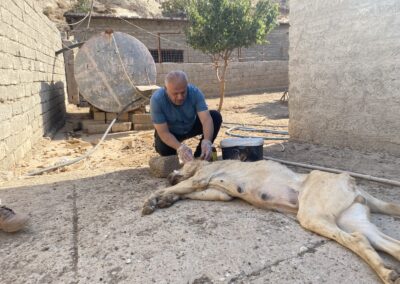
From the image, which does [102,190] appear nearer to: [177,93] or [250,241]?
[177,93]

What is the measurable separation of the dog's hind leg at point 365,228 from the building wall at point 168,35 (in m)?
12.9

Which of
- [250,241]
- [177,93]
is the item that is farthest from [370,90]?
[250,241]

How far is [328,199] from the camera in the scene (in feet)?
7.23

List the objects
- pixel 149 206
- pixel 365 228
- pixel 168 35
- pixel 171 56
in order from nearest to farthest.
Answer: pixel 365 228 → pixel 149 206 → pixel 168 35 → pixel 171 56

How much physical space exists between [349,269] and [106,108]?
21.6 feet

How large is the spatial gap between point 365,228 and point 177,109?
2.40 meters

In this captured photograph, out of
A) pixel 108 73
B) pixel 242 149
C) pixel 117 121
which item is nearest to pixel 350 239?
pixel 242 149

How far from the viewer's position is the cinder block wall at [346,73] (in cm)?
422

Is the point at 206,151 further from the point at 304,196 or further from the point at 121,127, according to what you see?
the point at 121,127

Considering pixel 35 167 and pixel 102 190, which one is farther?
pixel 35 167

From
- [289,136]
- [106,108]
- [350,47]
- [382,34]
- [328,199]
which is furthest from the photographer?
[106,108]

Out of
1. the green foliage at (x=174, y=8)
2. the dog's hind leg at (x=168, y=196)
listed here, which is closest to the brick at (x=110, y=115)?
the dog's hind leg at (x=168, y=196)

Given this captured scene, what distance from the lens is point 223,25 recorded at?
10.6m

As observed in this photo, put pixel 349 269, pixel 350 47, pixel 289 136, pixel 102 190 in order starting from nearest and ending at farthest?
pixel 349 269
pixel 102 190
pixel 350 47
pixel 289 136
